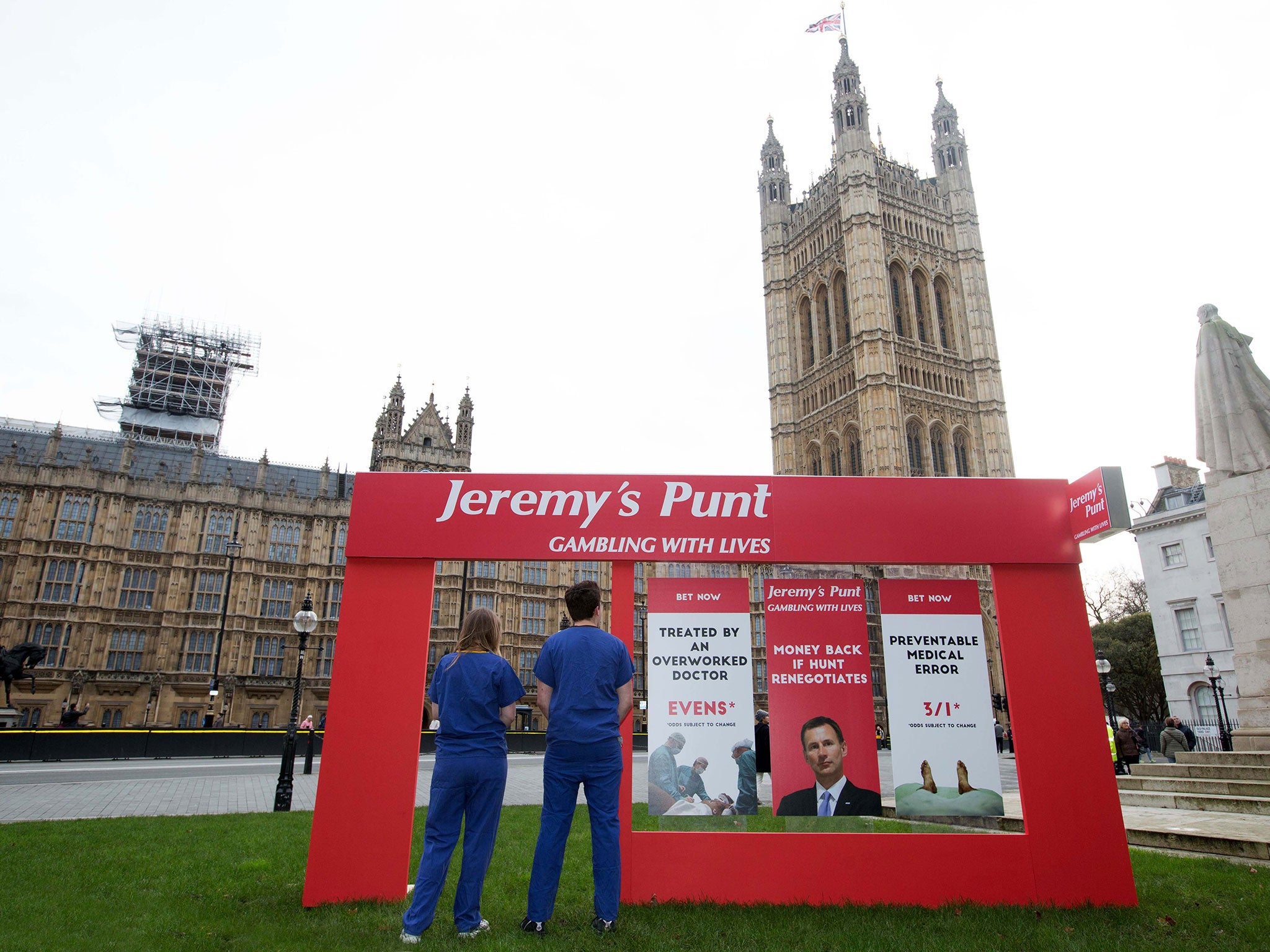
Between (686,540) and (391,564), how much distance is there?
2.40 m

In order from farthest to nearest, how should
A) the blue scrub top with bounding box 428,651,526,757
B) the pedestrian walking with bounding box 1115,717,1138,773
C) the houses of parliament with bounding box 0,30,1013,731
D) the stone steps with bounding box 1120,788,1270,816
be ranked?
the houses of parliament with bounding box 0,30,1013,731 < the pedestrian walking with bounding box 1115,717,1138,773 < the stone steps with bounding box 1120,788,1270,816 < the blue scrub top with bounding box 428,651,526,757

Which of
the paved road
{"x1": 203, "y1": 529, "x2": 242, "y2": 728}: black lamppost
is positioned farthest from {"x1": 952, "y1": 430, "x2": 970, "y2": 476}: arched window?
{"x1": 203, "y1": 529, "x2": 242, "y2": 728}: black lamppost

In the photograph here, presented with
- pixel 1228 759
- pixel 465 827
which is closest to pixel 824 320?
pixel 1228 759

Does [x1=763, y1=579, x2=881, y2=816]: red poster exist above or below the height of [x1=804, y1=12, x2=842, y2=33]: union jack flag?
below

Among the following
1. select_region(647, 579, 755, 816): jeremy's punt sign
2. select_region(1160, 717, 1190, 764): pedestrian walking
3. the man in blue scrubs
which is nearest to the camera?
the man in blue scrubs

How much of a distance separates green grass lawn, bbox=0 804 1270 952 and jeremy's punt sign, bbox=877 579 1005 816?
85 centimetres

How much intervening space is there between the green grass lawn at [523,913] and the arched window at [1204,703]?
33.3m

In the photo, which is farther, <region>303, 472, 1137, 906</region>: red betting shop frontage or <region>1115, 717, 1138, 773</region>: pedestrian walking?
<region>1115, 717, 1138, 773</region>: pedestrian walking

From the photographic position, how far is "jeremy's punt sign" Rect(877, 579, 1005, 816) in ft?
19.6

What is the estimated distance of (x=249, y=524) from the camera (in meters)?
40.3

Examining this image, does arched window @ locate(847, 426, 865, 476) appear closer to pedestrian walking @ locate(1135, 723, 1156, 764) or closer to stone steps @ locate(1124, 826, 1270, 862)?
pedestrian walking @ locate(1135, 723, 1156, 764)

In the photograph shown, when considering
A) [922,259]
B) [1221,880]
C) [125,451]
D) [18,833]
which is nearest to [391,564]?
[18,833]

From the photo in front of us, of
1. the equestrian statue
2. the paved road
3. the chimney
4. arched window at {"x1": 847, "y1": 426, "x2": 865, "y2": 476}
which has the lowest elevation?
the paved road

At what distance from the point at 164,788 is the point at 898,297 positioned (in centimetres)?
6276
